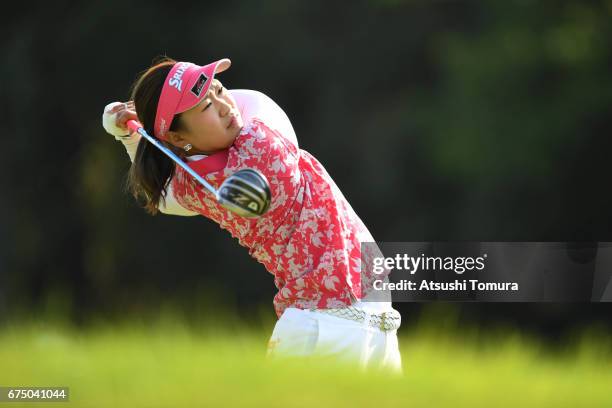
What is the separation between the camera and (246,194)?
3.29 meters

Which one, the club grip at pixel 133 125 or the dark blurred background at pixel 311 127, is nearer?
the club grip at pixel 133 125

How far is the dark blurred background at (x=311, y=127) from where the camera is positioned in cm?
1412

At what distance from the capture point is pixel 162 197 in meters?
3.83

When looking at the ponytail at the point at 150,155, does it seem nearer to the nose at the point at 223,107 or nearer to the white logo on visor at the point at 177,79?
the white logo on visor at the point at 177,79

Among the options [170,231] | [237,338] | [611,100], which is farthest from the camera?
[170,231]

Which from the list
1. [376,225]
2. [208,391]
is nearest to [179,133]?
[208,391]

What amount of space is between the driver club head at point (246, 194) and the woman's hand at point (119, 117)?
2.22 feet

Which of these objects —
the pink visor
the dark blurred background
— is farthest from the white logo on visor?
the dark blurred background

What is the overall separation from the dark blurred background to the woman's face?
9.80m

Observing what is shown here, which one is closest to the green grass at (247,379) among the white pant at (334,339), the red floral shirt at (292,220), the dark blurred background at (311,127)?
the white pant at (334,339)

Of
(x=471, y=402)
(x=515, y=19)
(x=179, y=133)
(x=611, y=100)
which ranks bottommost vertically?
(x=471, y=402)

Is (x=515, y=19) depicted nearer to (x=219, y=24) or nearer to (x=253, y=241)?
(x=219, y=24)

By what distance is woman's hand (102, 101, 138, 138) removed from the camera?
3922 millimetres

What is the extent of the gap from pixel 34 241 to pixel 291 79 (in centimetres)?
372
